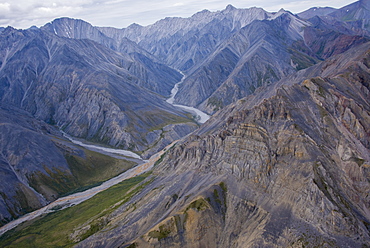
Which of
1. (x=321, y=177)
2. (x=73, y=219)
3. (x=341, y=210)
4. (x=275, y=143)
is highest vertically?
(x=275, y=143)

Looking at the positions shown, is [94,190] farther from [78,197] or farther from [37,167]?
[37,167]

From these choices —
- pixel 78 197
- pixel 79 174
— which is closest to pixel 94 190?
pixel 78 197

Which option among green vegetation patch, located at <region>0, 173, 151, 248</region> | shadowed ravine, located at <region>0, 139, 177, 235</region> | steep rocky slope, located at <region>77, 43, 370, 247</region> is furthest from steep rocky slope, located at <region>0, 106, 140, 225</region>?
steep rocky slope, located at <region>77, 43, 370, 247</region>

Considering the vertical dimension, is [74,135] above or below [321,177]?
below

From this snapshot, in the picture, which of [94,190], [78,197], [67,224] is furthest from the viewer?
[94,190]

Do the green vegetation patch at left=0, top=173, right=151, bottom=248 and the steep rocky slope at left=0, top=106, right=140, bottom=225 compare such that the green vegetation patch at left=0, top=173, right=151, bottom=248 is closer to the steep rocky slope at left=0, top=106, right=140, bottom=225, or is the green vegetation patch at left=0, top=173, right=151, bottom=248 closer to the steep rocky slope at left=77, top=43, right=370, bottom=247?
the steep rocky slope at left=77, top=43, right=370, bottom=247

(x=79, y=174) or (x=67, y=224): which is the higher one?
(x=67, y=224)

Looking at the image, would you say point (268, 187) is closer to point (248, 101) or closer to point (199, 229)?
Answer: point (199, 229)

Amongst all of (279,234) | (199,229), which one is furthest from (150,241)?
(279,234)
